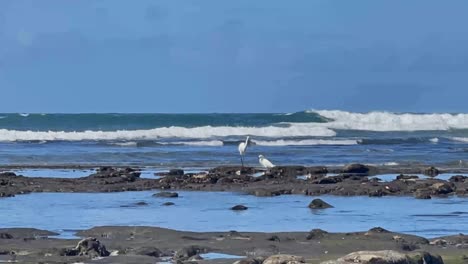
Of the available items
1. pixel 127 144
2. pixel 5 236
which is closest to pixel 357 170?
pixel 5 236

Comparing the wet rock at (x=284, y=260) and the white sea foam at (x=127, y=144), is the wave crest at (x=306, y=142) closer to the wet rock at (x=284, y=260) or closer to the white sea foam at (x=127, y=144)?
the white sea foam at (x=127, y=144)

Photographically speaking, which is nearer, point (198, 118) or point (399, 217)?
point (399, 217)

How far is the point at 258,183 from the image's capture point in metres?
26.4

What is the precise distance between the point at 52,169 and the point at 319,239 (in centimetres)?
1941

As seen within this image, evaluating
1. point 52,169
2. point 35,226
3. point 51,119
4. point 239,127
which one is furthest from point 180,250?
point 51,119

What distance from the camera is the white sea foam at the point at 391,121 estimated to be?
70.2 meters

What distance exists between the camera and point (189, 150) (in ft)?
148

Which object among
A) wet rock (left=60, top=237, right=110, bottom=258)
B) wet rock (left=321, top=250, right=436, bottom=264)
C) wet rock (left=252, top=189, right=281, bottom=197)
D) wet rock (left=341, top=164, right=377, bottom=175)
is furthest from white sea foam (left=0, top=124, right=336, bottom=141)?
wet rock (left=321, top=250, right=436, bottom=264)

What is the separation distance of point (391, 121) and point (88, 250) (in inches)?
2363

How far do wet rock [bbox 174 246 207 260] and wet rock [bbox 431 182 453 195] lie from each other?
33.5 ft

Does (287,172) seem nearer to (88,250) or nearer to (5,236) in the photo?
(5,236)

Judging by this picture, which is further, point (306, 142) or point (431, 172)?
point (306, 142)

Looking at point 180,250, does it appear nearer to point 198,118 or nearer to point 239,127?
point 239,127

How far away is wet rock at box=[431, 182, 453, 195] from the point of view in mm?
22812
